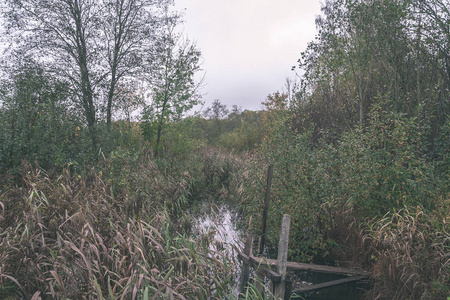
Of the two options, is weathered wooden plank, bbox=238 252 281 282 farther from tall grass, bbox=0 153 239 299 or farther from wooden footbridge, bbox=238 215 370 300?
tall grass, bbox=0 153 239 299

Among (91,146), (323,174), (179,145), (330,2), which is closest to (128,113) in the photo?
(179,145)

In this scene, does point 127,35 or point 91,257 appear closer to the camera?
point 91,257

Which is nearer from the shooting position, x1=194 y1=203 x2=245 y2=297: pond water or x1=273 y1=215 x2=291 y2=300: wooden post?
x1=273 y1=215 x2=291 y2=300: wooden post

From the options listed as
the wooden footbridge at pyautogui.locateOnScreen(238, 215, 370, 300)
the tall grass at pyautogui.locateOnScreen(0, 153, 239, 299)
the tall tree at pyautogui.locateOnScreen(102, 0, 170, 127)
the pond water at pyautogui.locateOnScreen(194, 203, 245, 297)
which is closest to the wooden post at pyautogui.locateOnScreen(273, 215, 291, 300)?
the wooden footbridge at pyautogui.locateOnScreen(238, 215, 370, 300)

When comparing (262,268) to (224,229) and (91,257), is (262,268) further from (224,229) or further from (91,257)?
(224,229)

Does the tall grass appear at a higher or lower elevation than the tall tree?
lower

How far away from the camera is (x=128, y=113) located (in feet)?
37.2

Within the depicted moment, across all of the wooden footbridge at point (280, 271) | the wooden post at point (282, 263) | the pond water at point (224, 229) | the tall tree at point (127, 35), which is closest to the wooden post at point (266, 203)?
the pond water at point (224, 229)

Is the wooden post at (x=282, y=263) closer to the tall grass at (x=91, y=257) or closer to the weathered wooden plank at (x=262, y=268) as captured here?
the weathered wooden plank at (x=262, y=268)

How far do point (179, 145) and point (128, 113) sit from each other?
7.35 ft

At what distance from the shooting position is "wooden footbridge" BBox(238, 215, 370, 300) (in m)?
3.39

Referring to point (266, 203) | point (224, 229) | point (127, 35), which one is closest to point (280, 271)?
point (266, 203)

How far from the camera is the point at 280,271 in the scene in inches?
134

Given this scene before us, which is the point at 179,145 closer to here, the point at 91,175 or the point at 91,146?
the point at 91,146
